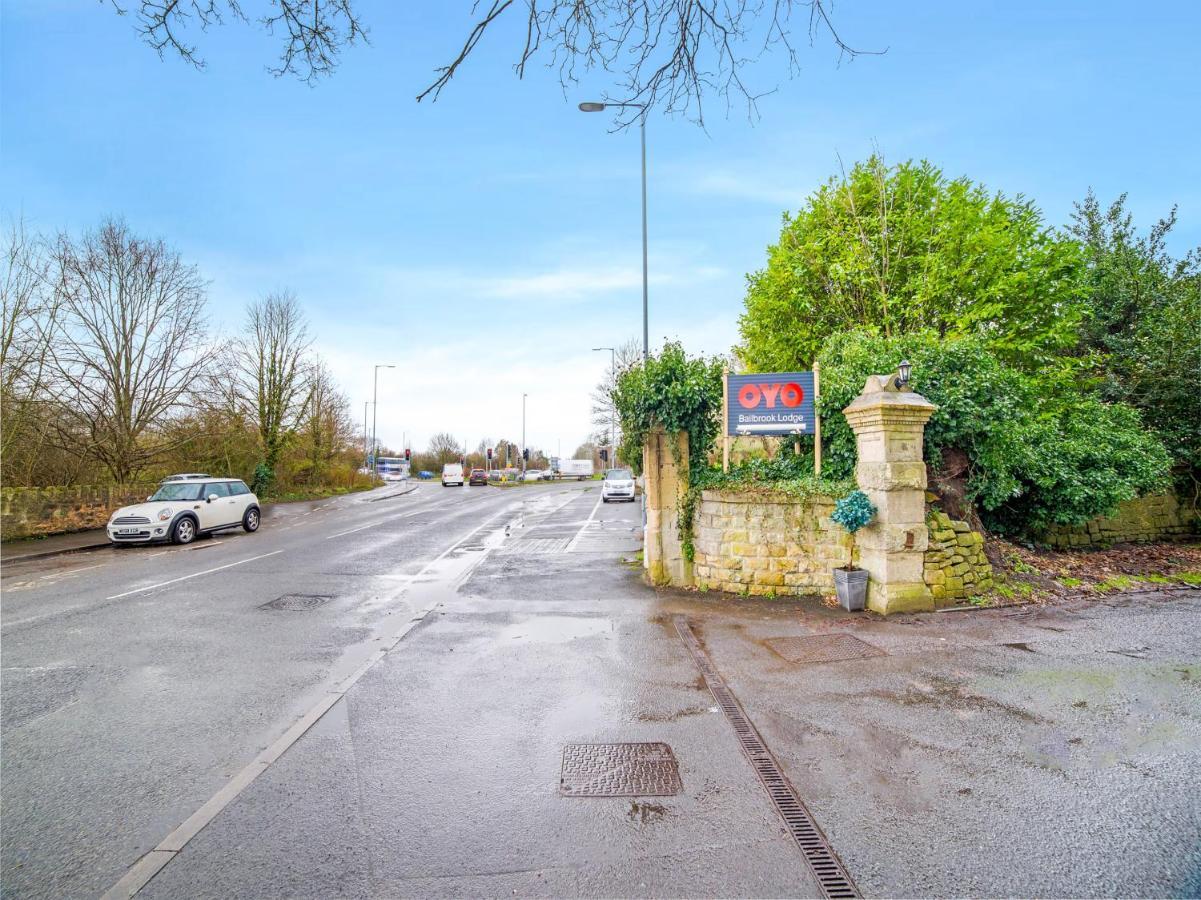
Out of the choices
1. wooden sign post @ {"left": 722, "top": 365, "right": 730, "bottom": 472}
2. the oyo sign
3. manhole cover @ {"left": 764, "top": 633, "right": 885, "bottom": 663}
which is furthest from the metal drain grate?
manhole cover @ {"left": 764, "top": 633, "right": 885, "bottom": 663}

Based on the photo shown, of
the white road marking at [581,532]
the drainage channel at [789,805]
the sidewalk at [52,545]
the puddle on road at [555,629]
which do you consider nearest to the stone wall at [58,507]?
the sidewalk at [52,545]

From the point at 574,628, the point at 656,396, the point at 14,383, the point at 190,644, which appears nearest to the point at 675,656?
the point at 574,628

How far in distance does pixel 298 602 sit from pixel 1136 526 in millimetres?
17230

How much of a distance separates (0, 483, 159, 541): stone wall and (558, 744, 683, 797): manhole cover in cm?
1862

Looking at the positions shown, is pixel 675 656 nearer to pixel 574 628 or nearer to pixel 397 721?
pixel 574 628

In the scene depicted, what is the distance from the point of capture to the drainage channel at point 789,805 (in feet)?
8.77

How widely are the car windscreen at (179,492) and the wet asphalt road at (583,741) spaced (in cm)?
886

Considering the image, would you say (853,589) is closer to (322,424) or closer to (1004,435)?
(1004,435)

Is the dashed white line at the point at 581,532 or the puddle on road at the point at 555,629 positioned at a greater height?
the puddle on road at the point at 555,629

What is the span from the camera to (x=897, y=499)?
7500mm

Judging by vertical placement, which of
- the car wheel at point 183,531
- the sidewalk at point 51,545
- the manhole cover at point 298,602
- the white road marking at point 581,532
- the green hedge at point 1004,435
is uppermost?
the green hedge at point 1004,435

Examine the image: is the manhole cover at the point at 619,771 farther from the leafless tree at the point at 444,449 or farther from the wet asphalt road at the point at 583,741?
the leafless tree at the point at 444,449

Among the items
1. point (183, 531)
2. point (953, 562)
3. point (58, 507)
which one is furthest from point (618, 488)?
point (953, 562)

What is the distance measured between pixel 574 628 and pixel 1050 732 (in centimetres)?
468
